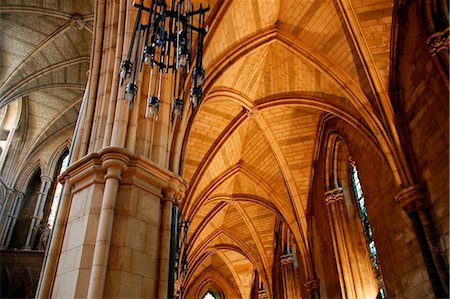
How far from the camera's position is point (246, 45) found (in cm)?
958

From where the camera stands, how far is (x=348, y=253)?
34.4ft

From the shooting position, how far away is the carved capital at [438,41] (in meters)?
6.68

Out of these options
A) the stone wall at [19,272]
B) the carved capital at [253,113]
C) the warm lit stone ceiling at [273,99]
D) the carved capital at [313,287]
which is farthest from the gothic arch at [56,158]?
the carved capital at [313,287]

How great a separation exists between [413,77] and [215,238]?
43.6ft

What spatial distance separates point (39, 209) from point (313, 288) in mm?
10163

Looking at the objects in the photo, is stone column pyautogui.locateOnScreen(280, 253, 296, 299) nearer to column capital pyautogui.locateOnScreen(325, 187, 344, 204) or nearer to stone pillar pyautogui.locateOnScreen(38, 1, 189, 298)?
column capital pyautogui.locateOnScreen(325, 187, 344, 204)

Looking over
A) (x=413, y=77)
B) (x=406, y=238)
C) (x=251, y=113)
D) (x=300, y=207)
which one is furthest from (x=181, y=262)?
(x=413, y=77)

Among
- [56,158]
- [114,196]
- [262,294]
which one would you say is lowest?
[114,196]

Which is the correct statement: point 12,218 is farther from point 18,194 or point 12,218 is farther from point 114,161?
point 114,161

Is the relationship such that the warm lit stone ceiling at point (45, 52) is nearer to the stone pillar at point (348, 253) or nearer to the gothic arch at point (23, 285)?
the gothic arch at point (23, 285)

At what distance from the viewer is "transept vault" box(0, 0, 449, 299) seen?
5.20 m

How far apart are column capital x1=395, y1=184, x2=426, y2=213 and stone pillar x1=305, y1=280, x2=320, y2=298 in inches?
206

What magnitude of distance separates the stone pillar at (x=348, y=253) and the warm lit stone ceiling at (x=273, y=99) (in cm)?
192

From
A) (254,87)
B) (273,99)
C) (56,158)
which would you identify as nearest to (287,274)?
(273,99)
